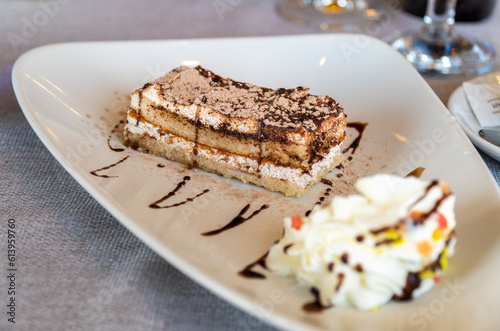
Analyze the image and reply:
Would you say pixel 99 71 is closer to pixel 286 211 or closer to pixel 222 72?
pixel 222 72

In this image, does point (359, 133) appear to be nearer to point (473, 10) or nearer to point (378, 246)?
point (378, 246)

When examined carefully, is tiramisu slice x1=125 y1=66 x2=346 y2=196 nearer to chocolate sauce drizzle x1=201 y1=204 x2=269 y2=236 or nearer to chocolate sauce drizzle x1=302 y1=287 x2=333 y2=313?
chocolate sauce drizzle x1=201 y1=204 x2=269 y2=236

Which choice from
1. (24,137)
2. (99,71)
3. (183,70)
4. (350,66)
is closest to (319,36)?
(350,66)

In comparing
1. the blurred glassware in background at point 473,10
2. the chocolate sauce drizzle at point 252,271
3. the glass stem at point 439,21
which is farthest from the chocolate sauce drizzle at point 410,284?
the blurred glassware in background at point 473,10

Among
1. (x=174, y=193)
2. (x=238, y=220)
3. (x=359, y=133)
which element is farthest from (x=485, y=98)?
(x=174, y=193)

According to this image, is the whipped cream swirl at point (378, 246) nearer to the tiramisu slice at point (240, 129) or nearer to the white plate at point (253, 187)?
the white plate at point (253, 187)
